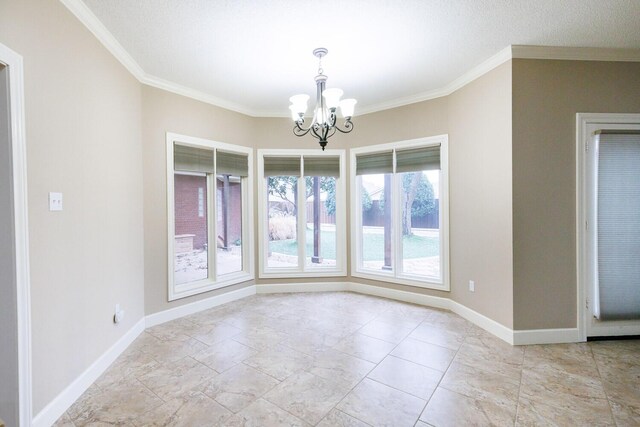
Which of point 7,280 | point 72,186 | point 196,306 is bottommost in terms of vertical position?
point 196,306

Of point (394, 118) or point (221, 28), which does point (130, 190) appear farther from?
point (394, 118)

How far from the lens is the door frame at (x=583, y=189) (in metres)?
2.88

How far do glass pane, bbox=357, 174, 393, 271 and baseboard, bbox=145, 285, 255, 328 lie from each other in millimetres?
1892

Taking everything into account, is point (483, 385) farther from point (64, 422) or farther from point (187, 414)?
point (64, 422)

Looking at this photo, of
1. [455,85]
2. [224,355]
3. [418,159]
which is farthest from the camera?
[418,159]

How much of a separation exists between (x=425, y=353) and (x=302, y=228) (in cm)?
259

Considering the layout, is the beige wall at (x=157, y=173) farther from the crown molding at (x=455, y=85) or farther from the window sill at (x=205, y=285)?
the crown molding at (x=455, y=85)

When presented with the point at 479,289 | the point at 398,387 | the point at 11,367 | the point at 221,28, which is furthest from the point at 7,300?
the point at 479,289

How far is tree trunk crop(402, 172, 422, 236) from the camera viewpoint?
13.8ft

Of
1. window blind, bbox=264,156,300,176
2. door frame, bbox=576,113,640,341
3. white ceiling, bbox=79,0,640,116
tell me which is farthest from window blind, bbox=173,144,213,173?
door frame, bbox=576,113,640,341

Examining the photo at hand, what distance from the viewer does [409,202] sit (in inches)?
167

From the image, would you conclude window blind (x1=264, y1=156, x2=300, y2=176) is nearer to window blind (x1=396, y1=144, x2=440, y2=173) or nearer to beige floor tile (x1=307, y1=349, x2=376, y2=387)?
window blind (x1=396, y1=144, x2=440, y2=173)

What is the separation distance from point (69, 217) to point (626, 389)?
4252 millimetres

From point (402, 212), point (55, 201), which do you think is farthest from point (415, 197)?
point (55, 201)
